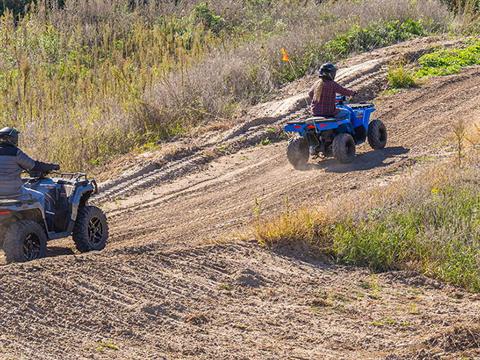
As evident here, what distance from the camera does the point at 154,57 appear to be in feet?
72.2

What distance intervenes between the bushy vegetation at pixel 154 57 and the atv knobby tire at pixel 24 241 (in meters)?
4.92

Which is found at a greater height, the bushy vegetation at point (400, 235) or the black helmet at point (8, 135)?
the black helmet at point (8, 135)

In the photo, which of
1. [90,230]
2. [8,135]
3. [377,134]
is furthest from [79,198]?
[377,134]

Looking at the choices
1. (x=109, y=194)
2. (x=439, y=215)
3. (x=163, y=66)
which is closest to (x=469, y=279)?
(x=439, y=215)

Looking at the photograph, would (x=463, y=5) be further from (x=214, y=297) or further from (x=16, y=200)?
(x=214, y=297)

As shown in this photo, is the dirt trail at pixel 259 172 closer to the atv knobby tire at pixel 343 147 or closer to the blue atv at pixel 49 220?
the atv knobby tire at pixel 343 147

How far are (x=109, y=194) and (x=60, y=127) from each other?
2105 millimetres

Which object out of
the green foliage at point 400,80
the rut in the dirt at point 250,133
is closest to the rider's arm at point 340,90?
the rut in the dirt at point 250,133

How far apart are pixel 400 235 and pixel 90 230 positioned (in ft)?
13.2

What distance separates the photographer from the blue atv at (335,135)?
53.3 ft

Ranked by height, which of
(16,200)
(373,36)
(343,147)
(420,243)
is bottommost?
(420,243)

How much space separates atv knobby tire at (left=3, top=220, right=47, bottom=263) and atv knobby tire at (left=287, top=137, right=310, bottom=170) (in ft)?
19.5

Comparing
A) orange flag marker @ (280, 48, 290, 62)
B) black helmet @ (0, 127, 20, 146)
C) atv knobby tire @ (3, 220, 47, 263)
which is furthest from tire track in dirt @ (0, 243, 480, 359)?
orange flag marker @ (280, 48, 290, 62)

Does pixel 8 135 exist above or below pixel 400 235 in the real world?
above
